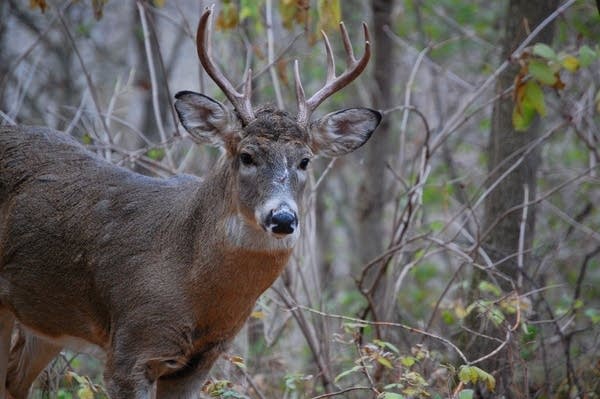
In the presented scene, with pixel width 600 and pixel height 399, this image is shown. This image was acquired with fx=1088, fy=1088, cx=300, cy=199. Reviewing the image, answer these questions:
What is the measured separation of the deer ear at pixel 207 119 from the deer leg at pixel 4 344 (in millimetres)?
1609

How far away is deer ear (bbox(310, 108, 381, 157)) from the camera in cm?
545

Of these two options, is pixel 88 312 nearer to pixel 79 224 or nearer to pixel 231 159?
pixel 79 224

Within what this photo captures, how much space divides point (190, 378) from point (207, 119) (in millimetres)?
1280

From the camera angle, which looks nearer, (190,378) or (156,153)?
(190,378)

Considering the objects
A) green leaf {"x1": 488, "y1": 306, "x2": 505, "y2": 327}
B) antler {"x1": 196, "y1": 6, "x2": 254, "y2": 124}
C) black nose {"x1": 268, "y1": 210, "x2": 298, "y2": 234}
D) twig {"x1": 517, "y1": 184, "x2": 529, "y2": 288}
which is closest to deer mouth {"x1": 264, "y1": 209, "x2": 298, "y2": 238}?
black nose {"x1": 268, "y1": 210, "x2": 298, "y2": 234}

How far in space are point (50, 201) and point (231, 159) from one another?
1093 millimetres

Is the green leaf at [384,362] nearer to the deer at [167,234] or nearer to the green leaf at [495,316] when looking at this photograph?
the green leaf at [495,316]

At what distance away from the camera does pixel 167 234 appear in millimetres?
5336

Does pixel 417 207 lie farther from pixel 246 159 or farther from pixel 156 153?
pixel 246 159

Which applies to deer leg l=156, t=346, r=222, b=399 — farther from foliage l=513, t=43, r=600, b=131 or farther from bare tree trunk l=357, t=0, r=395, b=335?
bare tree trunk l=357, t=0, r=395, b=335

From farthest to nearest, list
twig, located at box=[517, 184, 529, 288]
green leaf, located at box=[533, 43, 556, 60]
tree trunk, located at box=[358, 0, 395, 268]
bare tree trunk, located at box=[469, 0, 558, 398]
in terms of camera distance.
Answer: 1. tree trunk, located at box=[358, 0, 395, 268]
2. bare tree trunk, located at box=[469, 0, 558, 398]
3. twig, located at box=[517, 184, 529, 288]
4. green leaf, located at box=[533, 43, 556, 60]

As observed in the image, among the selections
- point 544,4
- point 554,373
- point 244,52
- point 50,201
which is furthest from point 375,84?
point 50,201

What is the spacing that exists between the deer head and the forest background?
3.07ft

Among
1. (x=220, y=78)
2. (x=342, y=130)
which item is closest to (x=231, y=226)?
(x=220, y=78)
